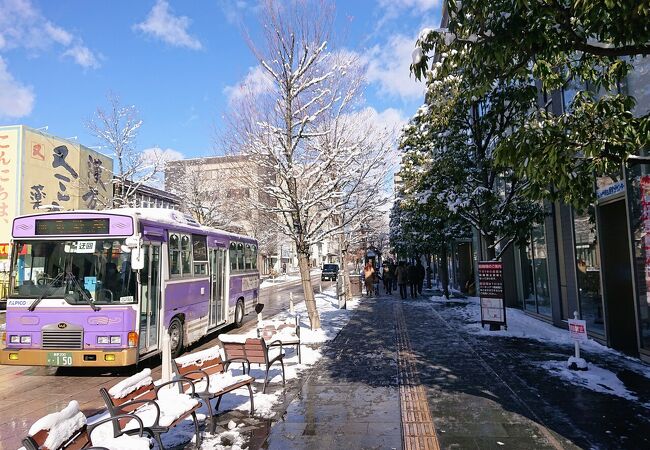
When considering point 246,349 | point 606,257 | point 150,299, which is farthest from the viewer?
point 606,257

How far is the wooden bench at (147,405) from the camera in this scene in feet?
13.1

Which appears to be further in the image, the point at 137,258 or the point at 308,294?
the point at 308,294

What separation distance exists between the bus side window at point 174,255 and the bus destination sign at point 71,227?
5.29 ft

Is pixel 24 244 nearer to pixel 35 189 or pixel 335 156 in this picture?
pixel 335 156

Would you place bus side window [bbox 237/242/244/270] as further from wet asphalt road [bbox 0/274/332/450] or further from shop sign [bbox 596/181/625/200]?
shop sign [bbox 596/181/625/200]

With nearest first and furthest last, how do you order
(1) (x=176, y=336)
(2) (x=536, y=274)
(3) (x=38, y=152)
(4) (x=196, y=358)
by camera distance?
(4) (x=196, y=358) → (1) (x=176, y=336) → (2) (x=536, y=274) → (3) (x=38, y=152)

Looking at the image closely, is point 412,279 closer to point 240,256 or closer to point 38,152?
point 240,256

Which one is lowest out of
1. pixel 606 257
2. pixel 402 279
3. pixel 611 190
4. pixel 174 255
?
pixel 402 279

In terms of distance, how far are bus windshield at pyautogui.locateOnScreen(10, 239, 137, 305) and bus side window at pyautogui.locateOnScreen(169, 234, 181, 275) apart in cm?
145

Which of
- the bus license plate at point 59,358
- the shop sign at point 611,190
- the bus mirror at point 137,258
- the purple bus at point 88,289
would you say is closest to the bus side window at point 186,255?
the purple bus at point 88,289

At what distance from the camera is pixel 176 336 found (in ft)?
31.9

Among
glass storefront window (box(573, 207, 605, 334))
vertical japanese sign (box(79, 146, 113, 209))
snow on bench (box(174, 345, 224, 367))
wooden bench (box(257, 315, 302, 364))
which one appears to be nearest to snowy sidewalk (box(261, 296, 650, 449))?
wooden bench (box(257, 315, 302, 364))

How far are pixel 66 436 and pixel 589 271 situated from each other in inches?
419

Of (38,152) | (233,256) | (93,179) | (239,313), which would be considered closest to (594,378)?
(233,256)
